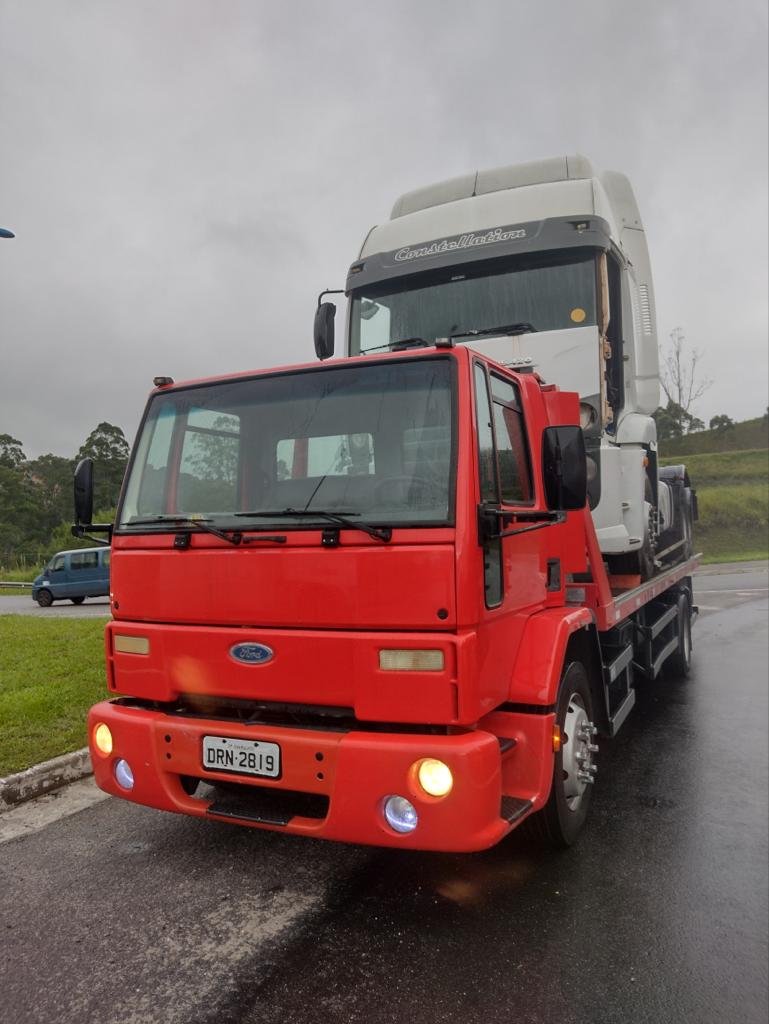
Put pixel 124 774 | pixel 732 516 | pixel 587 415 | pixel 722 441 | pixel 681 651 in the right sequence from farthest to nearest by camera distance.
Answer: pixel 722 441 → pixel 732 516 → pixel 681 651 → pixel 587 415 → pixel 124 774

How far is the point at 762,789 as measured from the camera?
4.44 meters

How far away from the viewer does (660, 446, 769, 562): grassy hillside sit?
2934 centimetres

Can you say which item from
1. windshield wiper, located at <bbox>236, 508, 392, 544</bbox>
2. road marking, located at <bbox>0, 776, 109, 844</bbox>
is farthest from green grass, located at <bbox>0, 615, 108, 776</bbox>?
windshield wiper, located at <bbox>236, 508, 392, 544</bbox>

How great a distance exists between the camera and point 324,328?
20.1 ft

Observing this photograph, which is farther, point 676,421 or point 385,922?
point 676,421

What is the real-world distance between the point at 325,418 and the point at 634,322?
4020mm

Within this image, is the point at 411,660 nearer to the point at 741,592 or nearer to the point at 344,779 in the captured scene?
the point at 344,779

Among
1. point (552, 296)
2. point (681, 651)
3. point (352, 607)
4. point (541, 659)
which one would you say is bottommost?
point (681, 651)

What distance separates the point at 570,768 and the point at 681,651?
4251mm

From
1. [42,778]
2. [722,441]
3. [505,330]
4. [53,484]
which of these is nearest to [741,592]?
[505,330]

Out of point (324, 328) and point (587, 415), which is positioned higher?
point (324, 328)

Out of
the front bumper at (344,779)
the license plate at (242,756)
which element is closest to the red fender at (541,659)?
the front bumper at (344,779)

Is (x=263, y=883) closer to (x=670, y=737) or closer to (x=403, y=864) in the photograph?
(x=403, y=864)

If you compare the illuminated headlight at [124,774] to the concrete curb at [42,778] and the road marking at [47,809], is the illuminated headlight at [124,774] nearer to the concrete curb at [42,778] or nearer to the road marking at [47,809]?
the road marking at [47,809]
